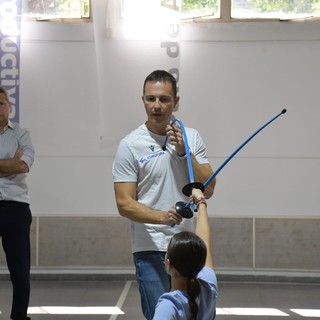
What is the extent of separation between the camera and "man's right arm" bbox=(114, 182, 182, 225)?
10.7 feet

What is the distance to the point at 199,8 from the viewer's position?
24.4 ft

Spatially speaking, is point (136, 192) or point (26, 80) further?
point (26, 80)

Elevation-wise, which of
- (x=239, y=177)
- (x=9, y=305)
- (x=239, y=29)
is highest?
(x=239, y=29)

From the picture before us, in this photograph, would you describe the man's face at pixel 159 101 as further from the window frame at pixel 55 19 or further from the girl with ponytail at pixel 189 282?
the window frame at pixel 55 19

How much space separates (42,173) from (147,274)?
417cm

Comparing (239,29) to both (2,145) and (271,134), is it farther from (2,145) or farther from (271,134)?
(2,145)

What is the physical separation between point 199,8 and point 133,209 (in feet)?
14.4

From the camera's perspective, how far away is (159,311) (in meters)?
2.38

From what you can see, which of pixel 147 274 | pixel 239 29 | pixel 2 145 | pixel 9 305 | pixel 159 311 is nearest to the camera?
pixel 159 311

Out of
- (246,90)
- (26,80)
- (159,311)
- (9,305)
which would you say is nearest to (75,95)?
(26,80)

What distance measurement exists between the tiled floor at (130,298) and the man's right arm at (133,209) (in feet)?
8.27


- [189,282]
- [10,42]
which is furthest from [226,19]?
[189,282]

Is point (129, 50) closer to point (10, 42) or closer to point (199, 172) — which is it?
point (10, 42)

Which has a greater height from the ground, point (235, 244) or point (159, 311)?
point (159, 311)
